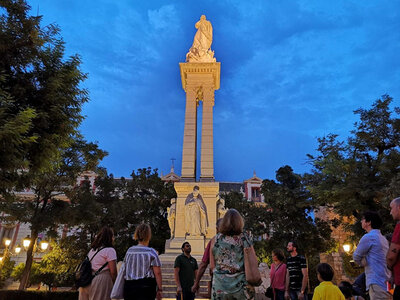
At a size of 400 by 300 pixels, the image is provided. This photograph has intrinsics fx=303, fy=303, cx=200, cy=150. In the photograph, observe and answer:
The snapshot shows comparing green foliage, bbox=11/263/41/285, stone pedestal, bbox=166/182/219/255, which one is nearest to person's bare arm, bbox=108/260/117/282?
stone pedestal, bbox=166/182/219/255

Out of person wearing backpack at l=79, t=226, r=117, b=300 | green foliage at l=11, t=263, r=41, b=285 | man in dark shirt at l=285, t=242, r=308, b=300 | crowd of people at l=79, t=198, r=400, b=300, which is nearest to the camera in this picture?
crowd of people at l=79, t=198, r=400, b=300

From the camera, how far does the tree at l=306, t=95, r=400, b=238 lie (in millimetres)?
11914

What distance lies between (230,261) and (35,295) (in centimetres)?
1210

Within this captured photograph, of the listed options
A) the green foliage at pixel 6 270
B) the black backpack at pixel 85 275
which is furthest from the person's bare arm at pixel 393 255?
the green foliage at pixel 6 270

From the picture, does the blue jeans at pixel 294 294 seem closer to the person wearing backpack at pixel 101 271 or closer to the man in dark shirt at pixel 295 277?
the man in dark shirt at pixel 295 277

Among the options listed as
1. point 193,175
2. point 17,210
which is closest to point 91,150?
point 17,210

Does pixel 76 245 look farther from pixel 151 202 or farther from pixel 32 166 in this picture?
pixel 32 166

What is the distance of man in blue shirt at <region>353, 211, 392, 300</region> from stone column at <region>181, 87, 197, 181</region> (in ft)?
43.1

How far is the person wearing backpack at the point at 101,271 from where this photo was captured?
4.22 meters

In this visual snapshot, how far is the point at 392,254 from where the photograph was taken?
129 inches

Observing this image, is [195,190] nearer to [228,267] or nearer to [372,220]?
[372,220]

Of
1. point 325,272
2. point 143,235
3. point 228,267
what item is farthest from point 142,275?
point 325,272

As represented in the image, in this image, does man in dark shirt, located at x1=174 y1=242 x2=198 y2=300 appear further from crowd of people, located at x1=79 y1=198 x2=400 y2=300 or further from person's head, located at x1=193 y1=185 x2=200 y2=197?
person's head, located at x1=193 y1=185 x2=200 y2=197

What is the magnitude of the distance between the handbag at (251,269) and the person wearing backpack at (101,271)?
7.02ft
